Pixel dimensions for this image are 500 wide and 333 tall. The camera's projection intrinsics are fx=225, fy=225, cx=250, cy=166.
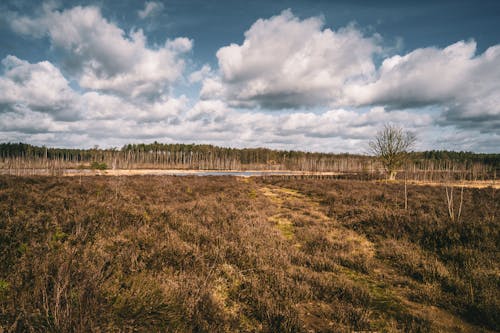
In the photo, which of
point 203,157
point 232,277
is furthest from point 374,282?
point 203,157

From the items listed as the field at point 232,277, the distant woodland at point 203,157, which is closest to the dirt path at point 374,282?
the field at point 232,277

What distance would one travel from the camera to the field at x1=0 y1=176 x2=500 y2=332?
3064mm

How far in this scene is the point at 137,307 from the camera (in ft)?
10.4

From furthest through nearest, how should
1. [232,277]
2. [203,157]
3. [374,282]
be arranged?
[203,157] → [374,282] → [232,277]

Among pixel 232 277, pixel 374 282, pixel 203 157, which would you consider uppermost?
pixel 203 157

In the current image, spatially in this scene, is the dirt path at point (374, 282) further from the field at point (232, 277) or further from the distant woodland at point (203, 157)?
the distant woodland at point (203, 157)

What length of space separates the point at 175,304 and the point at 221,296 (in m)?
1.05

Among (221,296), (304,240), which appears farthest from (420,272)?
(221,296)

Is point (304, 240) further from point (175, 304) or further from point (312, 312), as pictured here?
point (175, 304)

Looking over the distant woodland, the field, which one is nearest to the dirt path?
Answer: the field

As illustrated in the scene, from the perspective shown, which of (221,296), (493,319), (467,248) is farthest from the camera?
(467,248)

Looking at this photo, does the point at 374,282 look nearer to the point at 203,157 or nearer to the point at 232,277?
the point at 232,277

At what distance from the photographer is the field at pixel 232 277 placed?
10.1ft

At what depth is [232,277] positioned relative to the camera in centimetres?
480
